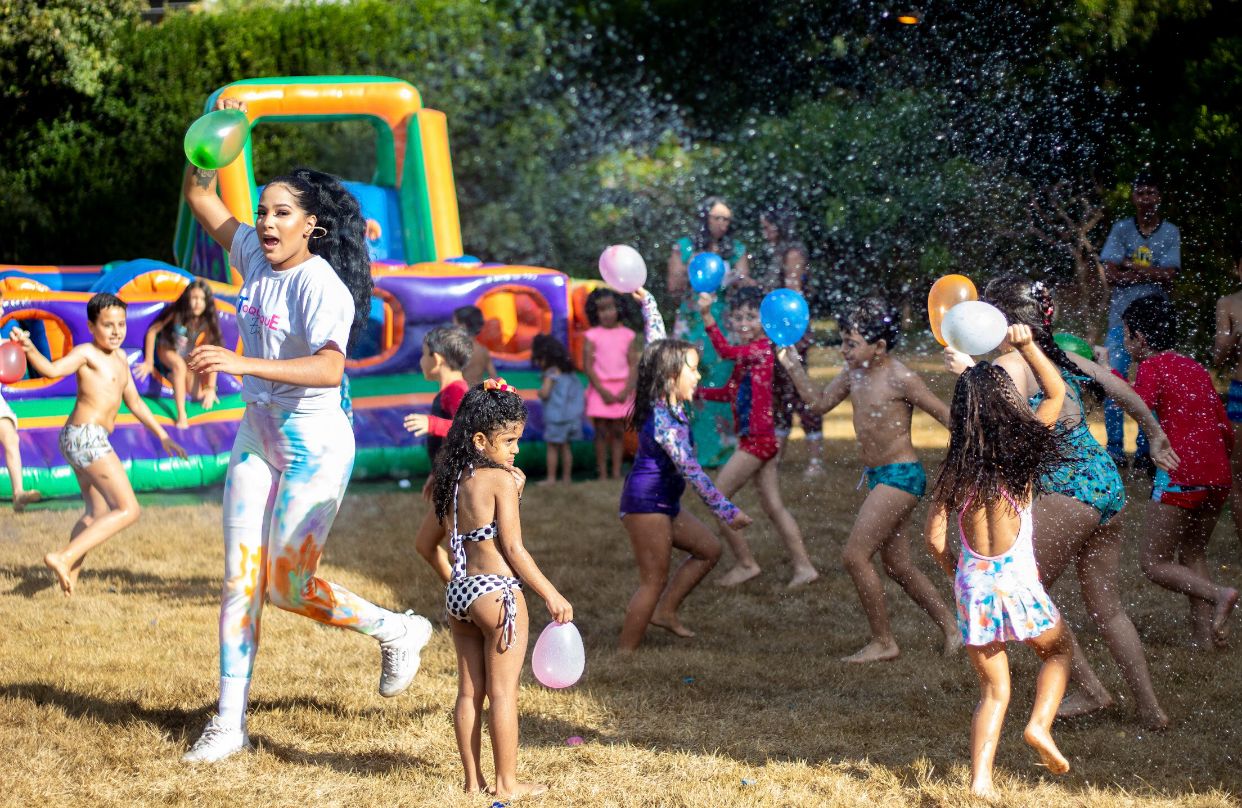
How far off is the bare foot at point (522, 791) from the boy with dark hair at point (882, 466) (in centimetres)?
181

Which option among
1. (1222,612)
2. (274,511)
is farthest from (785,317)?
(274,511)

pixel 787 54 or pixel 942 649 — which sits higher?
pixel 787 54

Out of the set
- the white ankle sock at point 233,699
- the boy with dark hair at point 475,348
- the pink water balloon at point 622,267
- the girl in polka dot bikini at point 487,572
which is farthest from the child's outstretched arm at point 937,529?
the boy with dark hair at point 475,348

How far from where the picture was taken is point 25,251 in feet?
53.2

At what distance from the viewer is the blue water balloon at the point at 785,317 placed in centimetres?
559

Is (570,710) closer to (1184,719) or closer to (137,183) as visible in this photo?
(1184,719)

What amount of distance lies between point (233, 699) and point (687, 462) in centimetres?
193

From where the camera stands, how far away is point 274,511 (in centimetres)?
401

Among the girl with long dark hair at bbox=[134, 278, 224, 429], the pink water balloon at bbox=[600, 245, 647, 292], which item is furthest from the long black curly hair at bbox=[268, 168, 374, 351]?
the girl with long dark hair at bbox=[134, 278, 224, 429]

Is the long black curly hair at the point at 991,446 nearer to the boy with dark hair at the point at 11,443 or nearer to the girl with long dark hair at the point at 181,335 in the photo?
the boy with dark hair at the point at 11,443

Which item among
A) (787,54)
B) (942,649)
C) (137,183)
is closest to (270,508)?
(942,649)

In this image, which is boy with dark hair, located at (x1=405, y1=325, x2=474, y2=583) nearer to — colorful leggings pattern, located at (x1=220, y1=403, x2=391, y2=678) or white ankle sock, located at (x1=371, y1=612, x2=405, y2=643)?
white ankle sock, located at (x1=371, y1=612, x2=405, y2=643)

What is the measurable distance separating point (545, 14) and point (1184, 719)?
52.8 feet

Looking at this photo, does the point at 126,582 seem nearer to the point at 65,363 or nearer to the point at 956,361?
the point at 65,363
